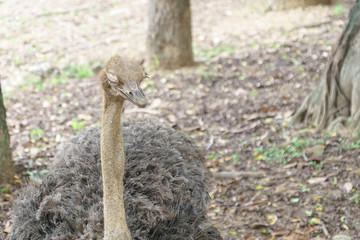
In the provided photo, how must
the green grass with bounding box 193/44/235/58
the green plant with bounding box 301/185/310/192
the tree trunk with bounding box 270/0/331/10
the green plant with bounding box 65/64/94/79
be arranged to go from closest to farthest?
the green plant with bounding box 301/185/310/192 < the green plant with bounding box 65/64/94/79 < the green grass with bounding box 193/44/235/58 < the tree trunk with bounding box 270/0/331/10

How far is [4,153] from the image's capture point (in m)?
4.94

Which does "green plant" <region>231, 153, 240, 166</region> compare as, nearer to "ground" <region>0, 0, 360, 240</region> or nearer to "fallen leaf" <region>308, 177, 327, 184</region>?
"ground" <region>0, 0, 360, 240</region>

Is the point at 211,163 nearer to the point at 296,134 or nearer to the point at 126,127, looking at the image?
the point at 296,134

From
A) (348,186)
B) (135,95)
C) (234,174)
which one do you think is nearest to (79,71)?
(234,174)

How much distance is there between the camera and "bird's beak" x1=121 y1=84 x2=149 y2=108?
263 centimetres

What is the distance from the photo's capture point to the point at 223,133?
638cm

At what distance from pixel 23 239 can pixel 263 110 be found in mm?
3986

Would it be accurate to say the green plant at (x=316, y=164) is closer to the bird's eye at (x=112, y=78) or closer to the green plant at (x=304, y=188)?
the green plant at (x=304, y=188)

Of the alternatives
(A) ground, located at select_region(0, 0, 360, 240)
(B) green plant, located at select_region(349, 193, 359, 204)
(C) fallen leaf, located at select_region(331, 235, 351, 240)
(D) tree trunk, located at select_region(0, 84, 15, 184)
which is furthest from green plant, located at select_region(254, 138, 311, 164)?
(D) tree trunk, located at select_region(0, 84, 15, 184)

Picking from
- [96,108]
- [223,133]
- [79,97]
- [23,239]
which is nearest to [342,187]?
Result: [223,133]

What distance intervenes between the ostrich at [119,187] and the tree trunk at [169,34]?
4046 mm

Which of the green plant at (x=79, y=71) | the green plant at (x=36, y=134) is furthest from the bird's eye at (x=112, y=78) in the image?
the green plant at (x=79, y=71)

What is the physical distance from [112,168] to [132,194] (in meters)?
0.63

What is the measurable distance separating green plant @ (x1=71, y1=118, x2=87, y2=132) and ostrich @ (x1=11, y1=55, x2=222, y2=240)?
92.0 inches
